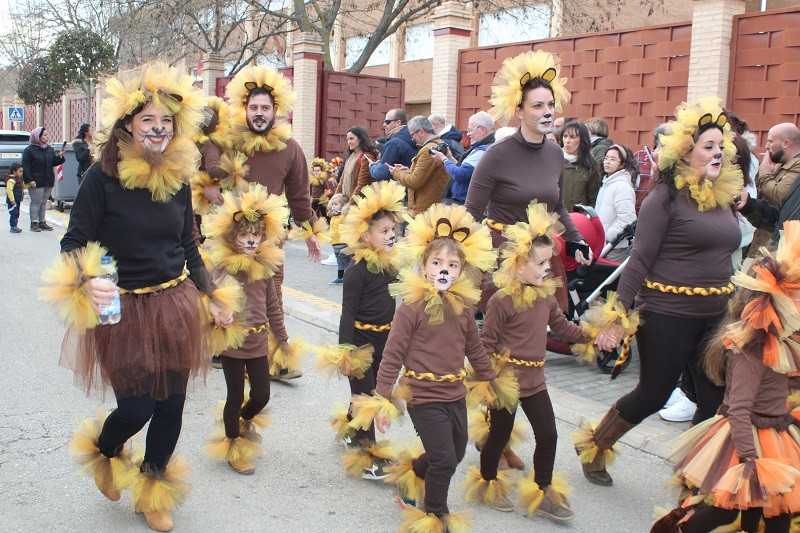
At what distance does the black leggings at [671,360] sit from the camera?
4.37 metres

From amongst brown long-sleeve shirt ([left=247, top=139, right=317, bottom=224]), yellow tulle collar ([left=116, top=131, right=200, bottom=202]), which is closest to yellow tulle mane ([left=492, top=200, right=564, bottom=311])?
yellow tulle collar ([left=116, top=131, right=200, bottom=202])

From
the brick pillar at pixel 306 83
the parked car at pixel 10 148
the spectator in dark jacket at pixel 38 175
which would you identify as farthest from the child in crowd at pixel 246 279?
the parked car at pixel 10 148

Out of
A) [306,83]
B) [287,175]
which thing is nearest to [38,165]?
[306,83]

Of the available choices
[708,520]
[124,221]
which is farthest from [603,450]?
[124,221]

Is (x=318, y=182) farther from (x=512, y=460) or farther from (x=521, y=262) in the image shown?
(x=521, y=262)

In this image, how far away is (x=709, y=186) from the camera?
4402mm

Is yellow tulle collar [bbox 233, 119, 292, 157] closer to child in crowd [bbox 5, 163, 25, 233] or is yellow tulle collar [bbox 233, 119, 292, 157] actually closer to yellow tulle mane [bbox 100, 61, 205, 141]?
yellow tulle mane [bbox 100, 61, 205, 141]

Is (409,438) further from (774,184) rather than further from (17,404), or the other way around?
(774,184)

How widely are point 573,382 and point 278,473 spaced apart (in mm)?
2860

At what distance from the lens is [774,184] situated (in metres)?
6.57

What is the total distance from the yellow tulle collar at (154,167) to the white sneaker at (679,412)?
11.9 ft

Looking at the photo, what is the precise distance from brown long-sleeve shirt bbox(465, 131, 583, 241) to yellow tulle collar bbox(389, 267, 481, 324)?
1.05 m

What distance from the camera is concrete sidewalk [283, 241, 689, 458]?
5.42 meters

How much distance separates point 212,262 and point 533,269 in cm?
186
